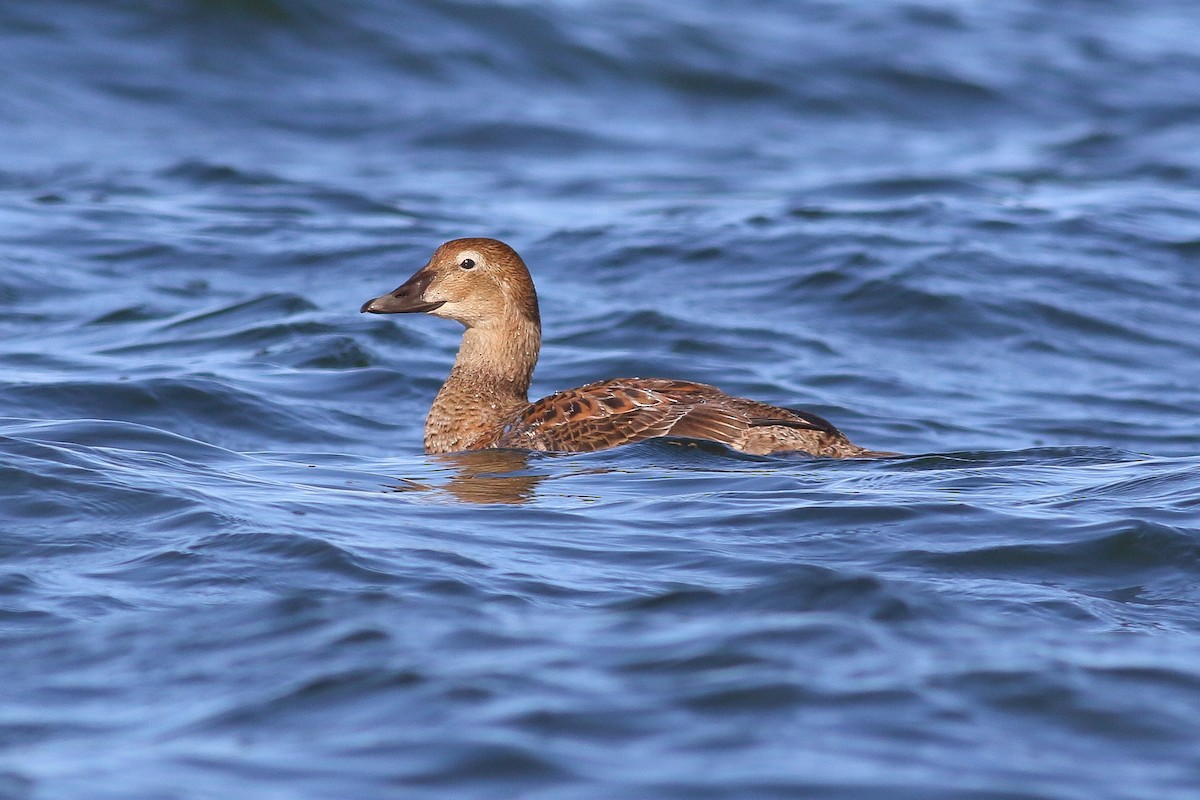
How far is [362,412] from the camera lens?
10172 mm

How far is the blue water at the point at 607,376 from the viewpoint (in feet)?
13.9

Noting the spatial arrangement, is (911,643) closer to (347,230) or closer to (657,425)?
(657,425)

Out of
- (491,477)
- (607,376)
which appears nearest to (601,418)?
(491,477)

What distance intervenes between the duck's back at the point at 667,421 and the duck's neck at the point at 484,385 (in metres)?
0.42

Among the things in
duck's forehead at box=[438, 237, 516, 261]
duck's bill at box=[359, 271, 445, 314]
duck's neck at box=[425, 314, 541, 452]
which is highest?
duck's forehead at box=[438, 237, 516, 261]

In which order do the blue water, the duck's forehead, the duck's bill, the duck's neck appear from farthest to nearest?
1. the duck's forehead
2. the duck's bill
3. the duck's neck
4. the blue water

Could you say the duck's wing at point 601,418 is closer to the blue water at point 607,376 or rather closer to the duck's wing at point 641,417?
the duck's wing at point 641,417

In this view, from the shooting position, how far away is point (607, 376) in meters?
11.1

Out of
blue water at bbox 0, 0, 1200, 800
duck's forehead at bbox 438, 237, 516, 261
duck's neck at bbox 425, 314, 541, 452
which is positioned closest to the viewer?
blue water at bbox 0, 0, 1200, 800

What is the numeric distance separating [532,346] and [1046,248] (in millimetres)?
6748

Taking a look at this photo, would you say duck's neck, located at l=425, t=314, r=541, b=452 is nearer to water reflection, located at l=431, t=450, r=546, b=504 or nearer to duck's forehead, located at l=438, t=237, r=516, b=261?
water reflection, located at l=431, t=450, r=546, b=504

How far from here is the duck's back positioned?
7855 millimetres

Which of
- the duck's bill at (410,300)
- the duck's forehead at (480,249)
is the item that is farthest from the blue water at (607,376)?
the duck's forehead at (480,249)

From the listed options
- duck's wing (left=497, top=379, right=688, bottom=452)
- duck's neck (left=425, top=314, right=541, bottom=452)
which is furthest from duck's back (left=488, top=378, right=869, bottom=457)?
duck's neck (left=425, top=314, right=541, bottom=452)
